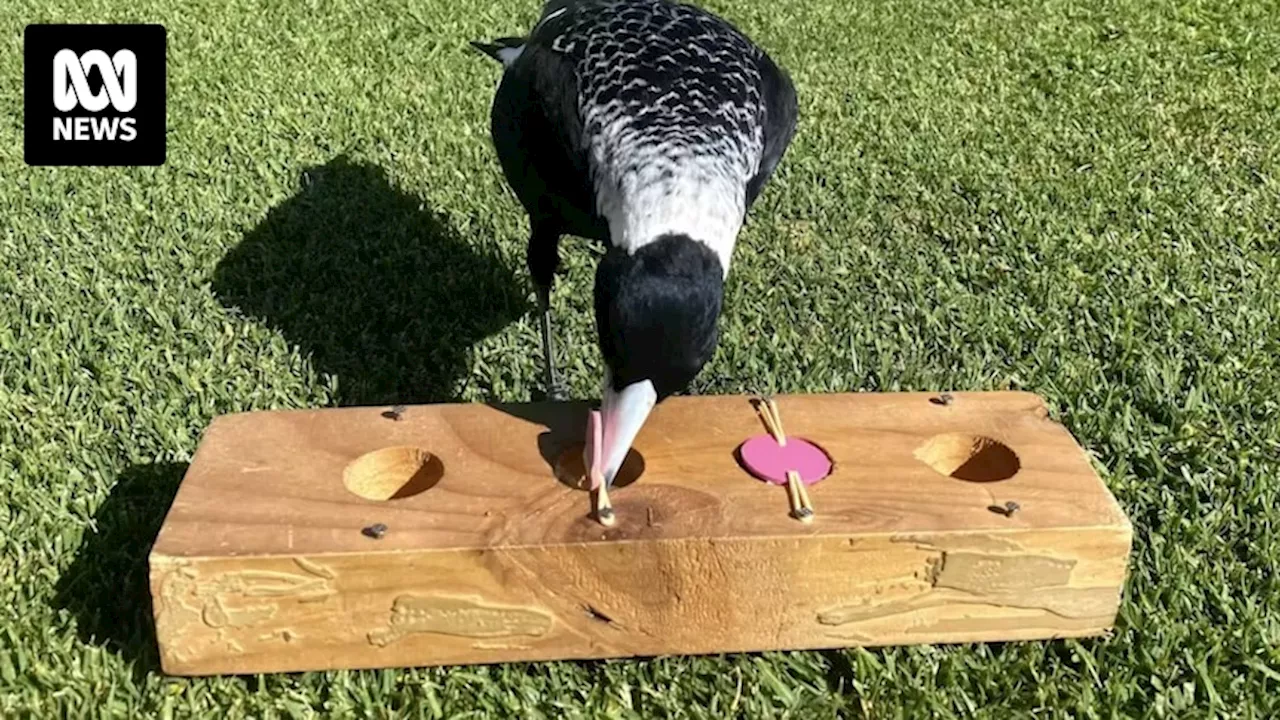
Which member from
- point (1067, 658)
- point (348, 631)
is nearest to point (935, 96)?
point (1067, 658)

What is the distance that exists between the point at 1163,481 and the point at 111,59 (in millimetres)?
4815

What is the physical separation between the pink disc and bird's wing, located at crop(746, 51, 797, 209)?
0.65m

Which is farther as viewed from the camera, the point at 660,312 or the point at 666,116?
the point at 666,116

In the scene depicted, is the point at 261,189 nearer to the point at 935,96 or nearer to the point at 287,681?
the point at 287,681

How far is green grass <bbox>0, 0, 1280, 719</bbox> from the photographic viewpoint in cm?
232

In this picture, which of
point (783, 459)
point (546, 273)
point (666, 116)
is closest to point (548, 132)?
point (666, 116)

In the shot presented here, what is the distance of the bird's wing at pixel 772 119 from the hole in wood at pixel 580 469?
0.74 metres

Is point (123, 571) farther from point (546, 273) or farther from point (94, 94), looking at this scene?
point (94, 94)

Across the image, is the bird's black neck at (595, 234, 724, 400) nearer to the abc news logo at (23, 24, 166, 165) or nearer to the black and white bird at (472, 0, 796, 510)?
the black and white bird at (472, 0, 796, 510)

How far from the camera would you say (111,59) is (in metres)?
5.54

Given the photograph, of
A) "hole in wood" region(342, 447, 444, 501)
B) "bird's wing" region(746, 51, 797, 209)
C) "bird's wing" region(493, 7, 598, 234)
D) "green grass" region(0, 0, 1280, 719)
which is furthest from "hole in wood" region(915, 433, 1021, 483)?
"hole in wood" region(342, 447, 444, 501)

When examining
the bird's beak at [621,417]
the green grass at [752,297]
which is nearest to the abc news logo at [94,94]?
the green grass at [752,297]

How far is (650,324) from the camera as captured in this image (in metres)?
2.03

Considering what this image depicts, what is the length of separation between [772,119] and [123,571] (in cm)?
179
